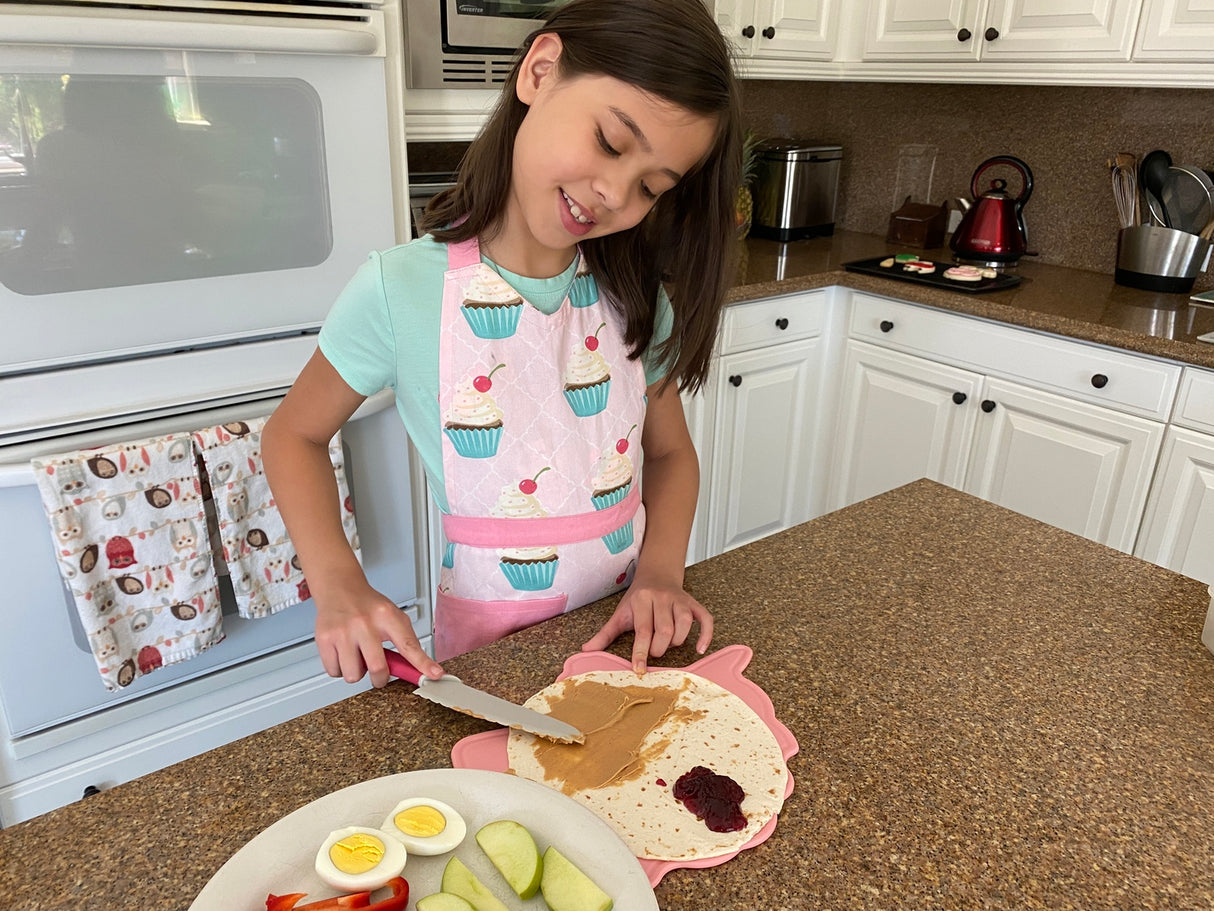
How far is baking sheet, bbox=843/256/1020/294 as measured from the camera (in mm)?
1976

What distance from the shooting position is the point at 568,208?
2.59 feet

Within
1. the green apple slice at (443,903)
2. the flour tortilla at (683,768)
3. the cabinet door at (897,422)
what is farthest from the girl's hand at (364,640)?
the cabinet door at (897,422)

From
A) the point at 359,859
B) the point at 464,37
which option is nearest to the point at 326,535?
the point at 359,859

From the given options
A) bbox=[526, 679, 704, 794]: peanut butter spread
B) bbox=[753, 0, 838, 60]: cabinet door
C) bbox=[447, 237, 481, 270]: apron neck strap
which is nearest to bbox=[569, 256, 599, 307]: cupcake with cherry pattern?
bbox=[447, 237, 481, 270]: apron neck strap

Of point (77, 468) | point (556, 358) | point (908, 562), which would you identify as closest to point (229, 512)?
point (77, 468)

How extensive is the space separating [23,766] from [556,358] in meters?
1.07

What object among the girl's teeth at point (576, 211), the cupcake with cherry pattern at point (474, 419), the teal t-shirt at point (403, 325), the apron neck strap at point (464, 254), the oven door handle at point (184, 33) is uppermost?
the oven door handle at point (184, 33)

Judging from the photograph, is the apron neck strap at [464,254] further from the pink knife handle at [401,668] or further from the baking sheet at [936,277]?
the baking sheet at [936,277]

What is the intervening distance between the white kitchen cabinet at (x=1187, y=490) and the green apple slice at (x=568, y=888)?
1.61 metres

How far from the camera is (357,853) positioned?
19.5 inches

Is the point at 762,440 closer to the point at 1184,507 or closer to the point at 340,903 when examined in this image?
the point at 1184,507

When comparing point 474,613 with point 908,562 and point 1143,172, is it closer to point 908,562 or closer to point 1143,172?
point 908,562

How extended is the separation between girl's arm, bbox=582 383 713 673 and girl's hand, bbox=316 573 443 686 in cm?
15

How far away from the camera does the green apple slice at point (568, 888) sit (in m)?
0.47
